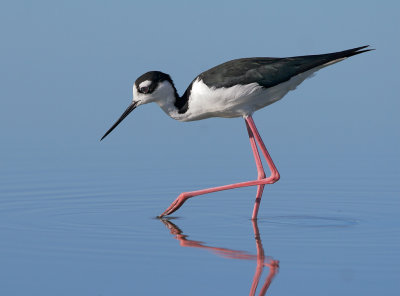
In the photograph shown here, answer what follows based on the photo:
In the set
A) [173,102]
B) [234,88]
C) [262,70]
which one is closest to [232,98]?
[234,88]

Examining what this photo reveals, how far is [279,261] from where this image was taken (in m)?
7.45

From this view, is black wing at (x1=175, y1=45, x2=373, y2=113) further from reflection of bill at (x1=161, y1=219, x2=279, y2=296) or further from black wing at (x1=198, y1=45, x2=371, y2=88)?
reflection of bill at (x1=161, y1=219, x2=279, y2=296)

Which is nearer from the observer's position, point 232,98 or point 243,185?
point 232,98

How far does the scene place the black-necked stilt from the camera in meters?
9.06

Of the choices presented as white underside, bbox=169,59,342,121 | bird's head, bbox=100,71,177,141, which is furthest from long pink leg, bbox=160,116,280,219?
bird's head, bbox=100,71,177,141

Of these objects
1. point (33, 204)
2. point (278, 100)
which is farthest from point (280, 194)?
point (33, 204)

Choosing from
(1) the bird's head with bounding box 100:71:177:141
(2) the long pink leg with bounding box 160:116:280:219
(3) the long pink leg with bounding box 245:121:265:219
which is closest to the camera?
(1) the bird's head with bounding box 100:71:177:141

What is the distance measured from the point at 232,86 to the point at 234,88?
0.03 m

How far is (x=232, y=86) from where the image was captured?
29.6 ft

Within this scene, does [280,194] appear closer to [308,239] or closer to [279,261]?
[308,239]

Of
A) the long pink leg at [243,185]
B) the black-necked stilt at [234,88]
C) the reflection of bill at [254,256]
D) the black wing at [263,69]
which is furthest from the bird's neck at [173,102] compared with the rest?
the reflection of bill at [254,256]

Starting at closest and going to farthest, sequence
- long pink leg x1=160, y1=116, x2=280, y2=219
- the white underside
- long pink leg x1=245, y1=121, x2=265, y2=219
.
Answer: the white underside, long pink leg x1=160, y1=116, x2=280, y2=219, long pink leg x1=245, y1=121, x2=265, y2=219

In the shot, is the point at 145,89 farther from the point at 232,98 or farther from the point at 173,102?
the point at 232,98

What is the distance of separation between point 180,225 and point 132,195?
1669mm
